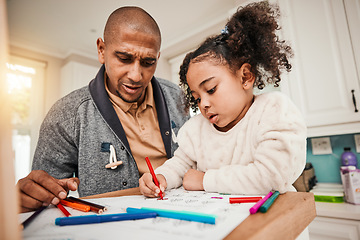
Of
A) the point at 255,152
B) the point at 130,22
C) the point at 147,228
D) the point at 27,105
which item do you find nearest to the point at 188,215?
the point at 147,228

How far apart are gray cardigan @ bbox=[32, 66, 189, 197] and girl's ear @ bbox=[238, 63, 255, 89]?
0.54m

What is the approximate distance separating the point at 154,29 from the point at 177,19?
192cm

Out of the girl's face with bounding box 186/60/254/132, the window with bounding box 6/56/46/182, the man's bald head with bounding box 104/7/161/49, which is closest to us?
the girl's face with bounding box 186/60/254/132

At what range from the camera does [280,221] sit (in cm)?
30

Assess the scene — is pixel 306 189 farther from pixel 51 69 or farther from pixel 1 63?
pixel 51 69

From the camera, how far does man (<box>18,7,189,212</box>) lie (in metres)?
1.01

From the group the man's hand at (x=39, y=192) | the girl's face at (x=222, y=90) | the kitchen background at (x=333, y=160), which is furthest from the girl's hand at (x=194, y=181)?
the kitchen background at (x=333, y=160)

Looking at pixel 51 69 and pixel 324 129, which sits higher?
pixel 51 69

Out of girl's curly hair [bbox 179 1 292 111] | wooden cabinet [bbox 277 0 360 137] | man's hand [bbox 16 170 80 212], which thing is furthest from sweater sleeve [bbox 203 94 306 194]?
wooden cabinet [bbox 277 0 360 137]

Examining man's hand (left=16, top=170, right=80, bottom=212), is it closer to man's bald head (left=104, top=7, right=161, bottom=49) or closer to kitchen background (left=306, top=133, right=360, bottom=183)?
man's bald head (left=104, top=7, right=161, bottom=49)

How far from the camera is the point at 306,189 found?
176 centimetres

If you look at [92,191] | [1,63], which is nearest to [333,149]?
[92,191]

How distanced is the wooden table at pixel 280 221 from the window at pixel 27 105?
3392 millimetres

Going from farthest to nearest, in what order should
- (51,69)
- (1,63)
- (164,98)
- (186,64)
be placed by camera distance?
(51,69) < (164,98) < (186,64) < (1,63)
